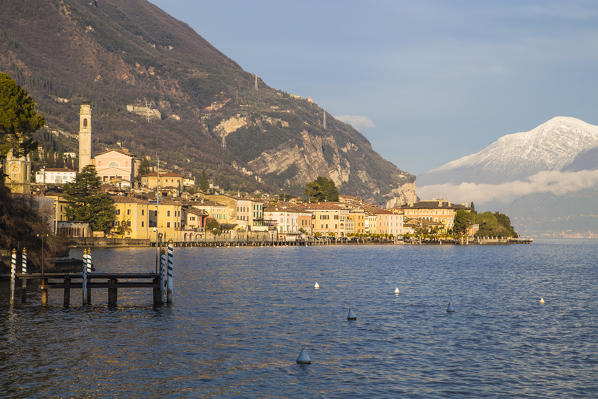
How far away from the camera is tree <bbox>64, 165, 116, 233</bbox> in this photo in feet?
525

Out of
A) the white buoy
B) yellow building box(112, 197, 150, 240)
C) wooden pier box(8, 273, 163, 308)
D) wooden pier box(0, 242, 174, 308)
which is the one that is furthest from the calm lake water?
yellow building box(112, 197, 150, 240)

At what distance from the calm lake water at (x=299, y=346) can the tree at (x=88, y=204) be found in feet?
333

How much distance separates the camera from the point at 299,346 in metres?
37.8

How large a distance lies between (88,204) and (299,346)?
440 feet

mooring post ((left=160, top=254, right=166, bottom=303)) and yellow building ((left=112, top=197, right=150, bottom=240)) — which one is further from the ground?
yellow building ((left=112, top=197, right=150, bottom=240))

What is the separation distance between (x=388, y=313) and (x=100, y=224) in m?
119

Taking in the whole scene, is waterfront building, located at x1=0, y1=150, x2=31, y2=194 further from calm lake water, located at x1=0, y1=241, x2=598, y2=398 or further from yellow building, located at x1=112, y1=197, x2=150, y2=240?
yellow building, located at x1=112, y1=197, x2=150, y2=240

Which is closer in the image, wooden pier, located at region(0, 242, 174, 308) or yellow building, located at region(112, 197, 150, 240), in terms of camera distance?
wooden pier, located at region(0, 242, 174, 308)

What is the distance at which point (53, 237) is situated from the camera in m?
77.1

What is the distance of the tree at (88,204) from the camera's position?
159875 millimetres

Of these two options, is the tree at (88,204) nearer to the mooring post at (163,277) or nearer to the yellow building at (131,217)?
the yellow building at (131,217)

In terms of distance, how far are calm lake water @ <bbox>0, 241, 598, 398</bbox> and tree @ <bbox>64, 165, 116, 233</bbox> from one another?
101520 mm

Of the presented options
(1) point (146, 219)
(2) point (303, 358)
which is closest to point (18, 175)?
(2) point (303, 358)

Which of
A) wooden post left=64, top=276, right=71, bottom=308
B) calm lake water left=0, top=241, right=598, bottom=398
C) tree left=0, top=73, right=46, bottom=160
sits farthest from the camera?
tree left=0, top=73, right=46, bottom=160
